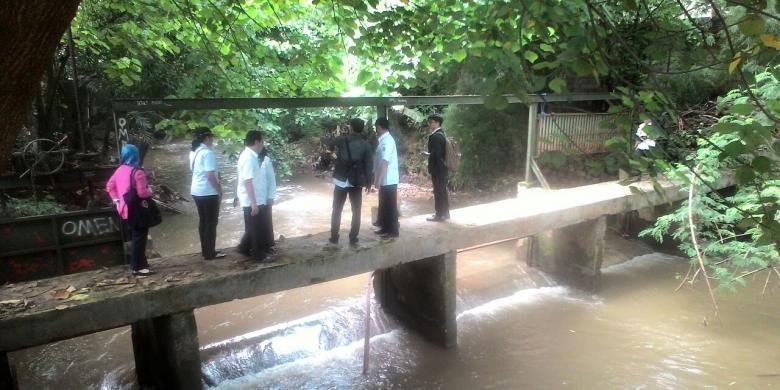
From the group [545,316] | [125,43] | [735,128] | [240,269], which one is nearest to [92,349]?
[240,269]

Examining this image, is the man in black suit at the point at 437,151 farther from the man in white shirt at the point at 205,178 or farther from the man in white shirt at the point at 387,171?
the man in white shirt at the point at 205,178

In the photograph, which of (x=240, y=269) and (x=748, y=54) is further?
(x=240, y=269)

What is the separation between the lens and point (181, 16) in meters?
6.08

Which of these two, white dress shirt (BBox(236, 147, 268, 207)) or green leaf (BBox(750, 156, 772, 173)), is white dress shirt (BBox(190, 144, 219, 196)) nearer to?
white dress shirt (BBox(236, 147, 268, 207))

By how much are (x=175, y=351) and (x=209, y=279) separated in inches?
31.8

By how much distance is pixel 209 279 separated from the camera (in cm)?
489

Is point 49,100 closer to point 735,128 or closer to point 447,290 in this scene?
point 447,290

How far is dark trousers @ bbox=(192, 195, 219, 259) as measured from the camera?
505 cm

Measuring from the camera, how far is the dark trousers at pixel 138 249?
4742 mm

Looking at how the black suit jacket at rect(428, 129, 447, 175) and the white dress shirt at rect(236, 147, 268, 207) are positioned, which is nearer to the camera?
the white dress shirt at rect(236, 147, 268, 207)

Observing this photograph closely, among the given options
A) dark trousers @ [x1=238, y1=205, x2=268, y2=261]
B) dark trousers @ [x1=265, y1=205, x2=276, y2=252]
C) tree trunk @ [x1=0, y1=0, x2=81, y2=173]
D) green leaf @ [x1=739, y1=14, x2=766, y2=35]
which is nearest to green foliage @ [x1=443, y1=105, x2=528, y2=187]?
dark trousers @ [x1=265, y1=205, x2=276, y2=252]

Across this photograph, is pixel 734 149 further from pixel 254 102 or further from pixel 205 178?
pixel 254 102

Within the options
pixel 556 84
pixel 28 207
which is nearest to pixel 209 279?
pixel 556 84

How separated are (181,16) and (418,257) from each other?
4.36 meters
